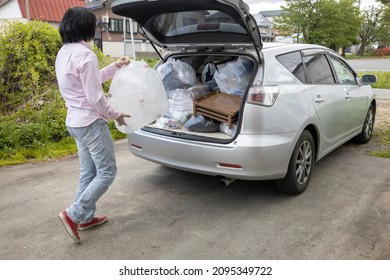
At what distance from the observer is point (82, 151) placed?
10.4 ft

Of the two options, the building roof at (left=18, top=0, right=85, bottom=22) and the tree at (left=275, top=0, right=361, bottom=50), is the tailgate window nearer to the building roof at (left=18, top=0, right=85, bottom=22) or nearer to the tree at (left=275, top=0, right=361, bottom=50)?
the tree at (left=275, top=0, right=361, bottom=50)

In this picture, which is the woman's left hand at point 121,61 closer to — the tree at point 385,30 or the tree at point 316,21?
the tree at point 316,21

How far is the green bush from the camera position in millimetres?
6238

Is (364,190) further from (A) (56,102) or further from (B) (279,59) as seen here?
(A) (56,102)

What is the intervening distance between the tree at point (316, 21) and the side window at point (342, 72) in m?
24.5

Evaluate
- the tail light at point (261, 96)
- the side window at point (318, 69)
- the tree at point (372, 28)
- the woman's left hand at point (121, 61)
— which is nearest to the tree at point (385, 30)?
the tree at point (372, 28)

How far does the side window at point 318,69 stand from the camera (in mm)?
4289

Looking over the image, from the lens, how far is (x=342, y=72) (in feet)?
17.0

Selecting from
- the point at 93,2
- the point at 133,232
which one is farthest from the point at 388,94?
the point at 93,2

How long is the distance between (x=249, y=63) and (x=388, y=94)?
8.84 metres

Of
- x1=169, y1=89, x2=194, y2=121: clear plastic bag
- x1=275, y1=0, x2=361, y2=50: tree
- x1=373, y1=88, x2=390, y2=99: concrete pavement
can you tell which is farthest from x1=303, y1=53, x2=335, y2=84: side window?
x1=275, y1=0, x2=361, y2=50: tree

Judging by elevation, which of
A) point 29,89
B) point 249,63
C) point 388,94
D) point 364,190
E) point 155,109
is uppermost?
point 249,63

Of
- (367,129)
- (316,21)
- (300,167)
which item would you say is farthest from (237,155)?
(316,21)

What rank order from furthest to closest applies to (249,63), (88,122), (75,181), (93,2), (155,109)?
(93,2) → (75,181) → (249,63) → (155,109) → (88,122)
